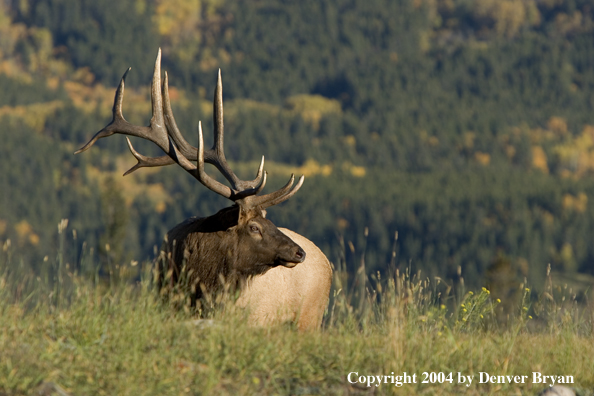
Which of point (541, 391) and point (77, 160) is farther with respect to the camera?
point (77, 160)

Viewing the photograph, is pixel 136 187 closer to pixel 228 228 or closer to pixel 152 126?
pixel 152 126

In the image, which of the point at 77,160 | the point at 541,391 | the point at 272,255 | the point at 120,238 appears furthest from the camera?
the point at 77,160

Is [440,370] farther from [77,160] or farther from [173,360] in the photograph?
[77,160]

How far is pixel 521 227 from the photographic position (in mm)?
159250

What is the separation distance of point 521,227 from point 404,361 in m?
159

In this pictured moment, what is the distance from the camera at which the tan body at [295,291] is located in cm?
923

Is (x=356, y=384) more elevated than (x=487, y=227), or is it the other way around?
(x=356, y=384)

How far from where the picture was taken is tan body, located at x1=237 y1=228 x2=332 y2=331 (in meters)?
9.23

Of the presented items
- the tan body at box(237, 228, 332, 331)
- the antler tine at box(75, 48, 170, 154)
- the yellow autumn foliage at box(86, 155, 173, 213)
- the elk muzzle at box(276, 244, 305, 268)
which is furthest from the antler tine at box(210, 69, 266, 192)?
the yellow autumn foliage at box(86, 155, 173, 213)

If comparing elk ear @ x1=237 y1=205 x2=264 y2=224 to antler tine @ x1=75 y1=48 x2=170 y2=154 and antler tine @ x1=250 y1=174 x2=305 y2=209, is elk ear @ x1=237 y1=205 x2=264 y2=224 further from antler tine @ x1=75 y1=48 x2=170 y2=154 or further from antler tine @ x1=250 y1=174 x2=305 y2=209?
antler tine @ x1=75 y1=48 x2=170 y2=154

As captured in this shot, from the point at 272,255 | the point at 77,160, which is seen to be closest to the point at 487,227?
the point at 77,160

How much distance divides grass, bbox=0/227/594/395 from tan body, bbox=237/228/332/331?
1.88m

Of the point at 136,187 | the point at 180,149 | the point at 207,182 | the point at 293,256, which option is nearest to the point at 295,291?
the point at 293,256

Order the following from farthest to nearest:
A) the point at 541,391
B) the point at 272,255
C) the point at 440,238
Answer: the point at 440,238, the point at 272,255, the point at 541,391
